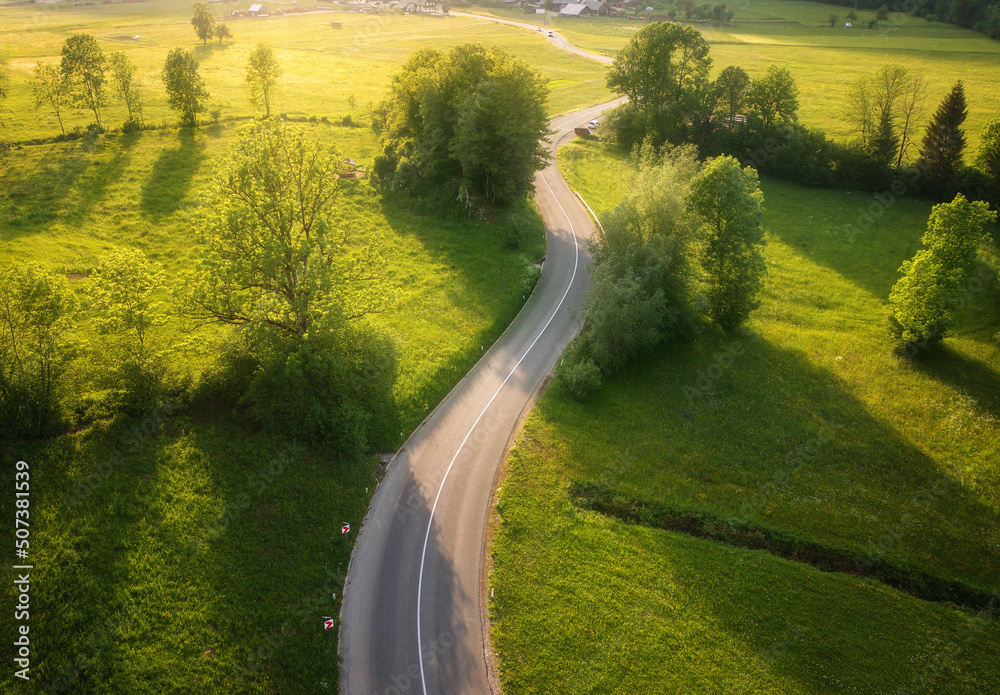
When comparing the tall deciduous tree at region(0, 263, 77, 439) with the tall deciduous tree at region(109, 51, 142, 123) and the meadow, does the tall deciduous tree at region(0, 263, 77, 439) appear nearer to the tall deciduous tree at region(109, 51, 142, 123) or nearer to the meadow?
the meadow

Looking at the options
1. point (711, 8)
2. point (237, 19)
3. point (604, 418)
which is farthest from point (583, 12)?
point (604, 418)

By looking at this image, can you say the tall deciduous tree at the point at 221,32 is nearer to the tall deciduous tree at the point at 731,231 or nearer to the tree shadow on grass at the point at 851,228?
the tree shadow on grass at the point at 851,228

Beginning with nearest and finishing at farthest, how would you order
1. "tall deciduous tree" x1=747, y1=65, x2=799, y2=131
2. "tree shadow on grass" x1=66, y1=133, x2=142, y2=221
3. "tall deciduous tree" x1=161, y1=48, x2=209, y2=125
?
"tree shadow on grass" x1=66, y1=133, x2=142, y2=221 → "tall deciduous tree" x1=161, y1=48, x2=209, y2=125 → "tall deciduous tree" x1=747, y1=65, x2=799, y2=131

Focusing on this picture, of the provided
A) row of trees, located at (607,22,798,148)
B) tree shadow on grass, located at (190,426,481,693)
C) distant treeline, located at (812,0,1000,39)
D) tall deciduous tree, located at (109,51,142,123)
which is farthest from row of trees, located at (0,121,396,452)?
distant treeline, located at (812,0,1000,39)

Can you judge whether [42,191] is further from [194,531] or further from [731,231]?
[731,231]

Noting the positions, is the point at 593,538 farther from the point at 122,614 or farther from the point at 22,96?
the point at 22,96

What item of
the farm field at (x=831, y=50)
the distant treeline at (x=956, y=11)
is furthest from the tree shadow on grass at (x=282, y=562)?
the distant treeline at (x=956, y=11)
